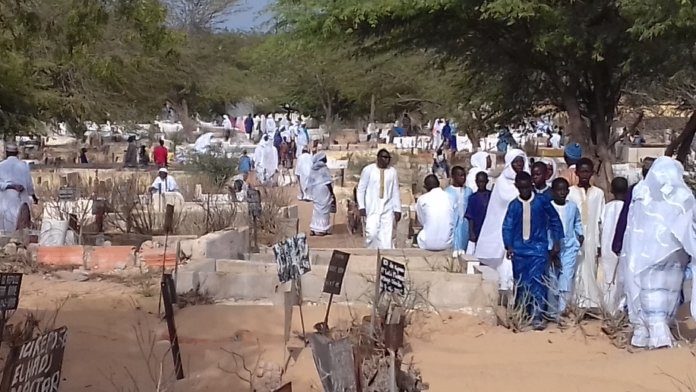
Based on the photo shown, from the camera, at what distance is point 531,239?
26.2ft

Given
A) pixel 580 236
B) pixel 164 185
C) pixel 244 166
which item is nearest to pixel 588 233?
pixel 580 236

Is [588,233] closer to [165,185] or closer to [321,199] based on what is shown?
[321,199]

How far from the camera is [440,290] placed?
811 centimetres

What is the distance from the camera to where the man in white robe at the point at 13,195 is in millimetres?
11188

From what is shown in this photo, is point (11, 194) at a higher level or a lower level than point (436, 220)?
higher

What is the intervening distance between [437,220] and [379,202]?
3.93ft

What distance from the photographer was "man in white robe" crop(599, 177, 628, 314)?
816 centimetres

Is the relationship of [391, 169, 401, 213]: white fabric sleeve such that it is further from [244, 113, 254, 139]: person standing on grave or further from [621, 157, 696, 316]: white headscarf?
[244, 113, 254, 139]: person standing on grave

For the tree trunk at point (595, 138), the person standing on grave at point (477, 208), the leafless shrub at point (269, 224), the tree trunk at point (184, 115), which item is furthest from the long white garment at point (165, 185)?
the tree trunk at point (184, 115)

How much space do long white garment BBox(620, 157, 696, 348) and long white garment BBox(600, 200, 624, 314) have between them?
0.70 m

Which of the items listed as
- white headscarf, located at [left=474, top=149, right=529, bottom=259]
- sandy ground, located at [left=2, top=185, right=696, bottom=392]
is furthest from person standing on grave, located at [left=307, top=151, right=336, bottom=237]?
sandy ground, located at [left=2, top=185, right=696, bottom=392]

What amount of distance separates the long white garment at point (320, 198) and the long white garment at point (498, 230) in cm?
588

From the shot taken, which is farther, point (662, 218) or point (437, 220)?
point (437, 220)

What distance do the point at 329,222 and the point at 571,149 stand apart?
5196 millimetres
